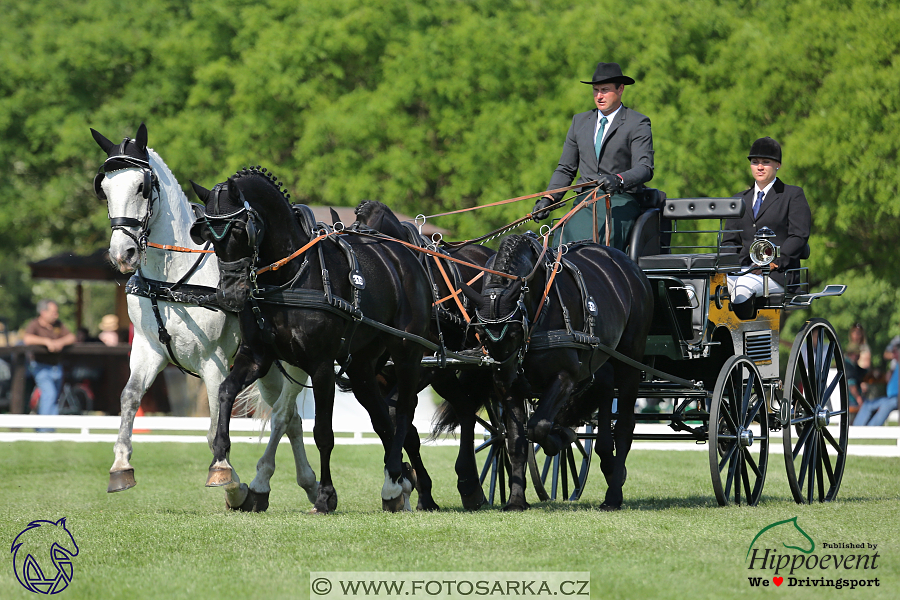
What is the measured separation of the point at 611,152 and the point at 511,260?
216 cm

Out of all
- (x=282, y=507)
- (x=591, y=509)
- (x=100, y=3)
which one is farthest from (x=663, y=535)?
(x=100, y=3)

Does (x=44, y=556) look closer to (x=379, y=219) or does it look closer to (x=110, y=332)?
(x=379, y=219)

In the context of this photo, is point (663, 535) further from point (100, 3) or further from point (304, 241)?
point (100, 3)

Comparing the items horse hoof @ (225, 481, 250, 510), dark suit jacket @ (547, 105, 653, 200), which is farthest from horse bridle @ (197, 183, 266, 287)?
dark suit jacket @ (547, 105, 653, 200)

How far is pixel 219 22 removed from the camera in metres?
26.6

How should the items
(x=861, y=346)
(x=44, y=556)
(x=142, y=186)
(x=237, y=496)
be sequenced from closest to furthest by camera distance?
(x=44, y=556), (x=142, y=186), (x=237, y=496), (x=861, y=346)

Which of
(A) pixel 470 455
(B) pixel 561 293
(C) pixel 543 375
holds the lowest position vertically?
(A) pixel 470 455

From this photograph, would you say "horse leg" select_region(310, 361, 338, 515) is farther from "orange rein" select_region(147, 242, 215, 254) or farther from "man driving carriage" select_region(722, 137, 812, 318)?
"man driving carriage" select_region(722, 137, 812, 318)

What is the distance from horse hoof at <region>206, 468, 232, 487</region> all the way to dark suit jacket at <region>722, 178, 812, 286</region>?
15.5 ft

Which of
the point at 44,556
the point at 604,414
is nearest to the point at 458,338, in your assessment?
the point at 604,414

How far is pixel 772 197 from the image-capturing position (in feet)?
32.9

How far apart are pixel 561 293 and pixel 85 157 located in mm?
20463

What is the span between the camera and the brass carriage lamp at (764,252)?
29.9ft

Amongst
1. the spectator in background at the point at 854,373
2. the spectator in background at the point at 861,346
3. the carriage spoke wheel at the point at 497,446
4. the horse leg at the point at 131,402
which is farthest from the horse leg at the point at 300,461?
the spectator in background at the point at 861,346
